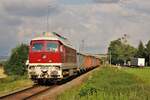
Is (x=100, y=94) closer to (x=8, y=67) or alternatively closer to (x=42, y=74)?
(x=42, y=74)

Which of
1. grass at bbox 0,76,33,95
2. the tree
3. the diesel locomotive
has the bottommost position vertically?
grass at bbox 0,76,33,95

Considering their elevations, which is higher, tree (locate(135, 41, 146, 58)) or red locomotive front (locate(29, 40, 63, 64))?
tree (locate(135, 41, 146, 58))

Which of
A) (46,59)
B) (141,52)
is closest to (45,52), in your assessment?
(46,59)

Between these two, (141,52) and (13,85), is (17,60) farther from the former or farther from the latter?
(141,52)

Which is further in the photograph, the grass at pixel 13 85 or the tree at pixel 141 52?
the tree at pixel 141 52

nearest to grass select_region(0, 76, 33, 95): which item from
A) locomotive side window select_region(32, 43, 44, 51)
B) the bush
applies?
locomotive side window select_region(32, 43, 44, 51)

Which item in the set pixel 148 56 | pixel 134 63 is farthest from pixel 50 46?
pixel 148 56

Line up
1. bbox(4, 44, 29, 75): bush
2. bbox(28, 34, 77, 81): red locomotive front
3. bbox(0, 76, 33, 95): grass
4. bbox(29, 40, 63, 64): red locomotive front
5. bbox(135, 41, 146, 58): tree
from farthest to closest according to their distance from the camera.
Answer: bbox(135, 41, 146, 58): tree, bbox(4, 44, 29, 75): bush, bbox(29, 40, 63, 64): red locomotive front, bbox(28, 34, 77, 81): red locomotive front, bbox(0, 76, 33, 95): grass

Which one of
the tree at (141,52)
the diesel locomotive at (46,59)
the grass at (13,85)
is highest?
the tree at (141,52)

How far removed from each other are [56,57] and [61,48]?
1249 millimetres

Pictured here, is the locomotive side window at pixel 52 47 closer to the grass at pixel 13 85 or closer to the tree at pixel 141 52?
→ the grass at pixel 13 85

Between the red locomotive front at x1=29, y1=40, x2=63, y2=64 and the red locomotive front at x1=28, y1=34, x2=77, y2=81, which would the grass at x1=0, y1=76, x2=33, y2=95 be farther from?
the red locomotive front at x1=29, y1=40, x2=63, y2=64

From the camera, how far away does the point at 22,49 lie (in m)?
106

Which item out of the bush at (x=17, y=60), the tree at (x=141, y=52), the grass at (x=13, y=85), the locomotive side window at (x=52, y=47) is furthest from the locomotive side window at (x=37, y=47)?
the tree at (x=141, y=52)
